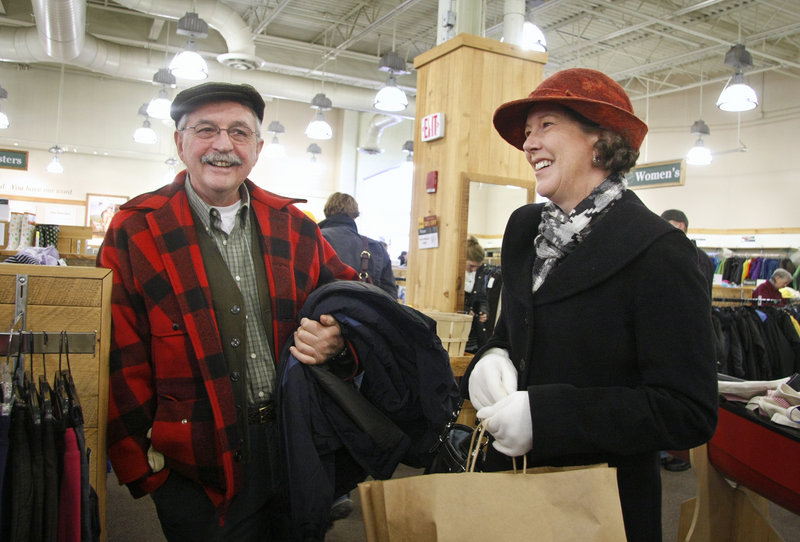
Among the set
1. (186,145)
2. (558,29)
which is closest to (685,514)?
(186,145)

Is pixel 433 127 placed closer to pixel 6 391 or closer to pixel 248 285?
pixel 248 285

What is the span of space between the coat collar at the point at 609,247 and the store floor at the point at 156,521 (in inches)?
99.2

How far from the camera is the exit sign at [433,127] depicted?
4.77m

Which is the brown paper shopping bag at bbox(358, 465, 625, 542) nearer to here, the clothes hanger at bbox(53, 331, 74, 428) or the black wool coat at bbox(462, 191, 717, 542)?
the black wool coat at bbox(462, 191, 717, 542)

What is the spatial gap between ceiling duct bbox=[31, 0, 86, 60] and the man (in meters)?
7.52

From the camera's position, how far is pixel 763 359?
17.1ft

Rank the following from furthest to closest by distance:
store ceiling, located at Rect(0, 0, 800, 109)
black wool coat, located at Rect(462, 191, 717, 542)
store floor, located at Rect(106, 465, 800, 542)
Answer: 1. store ceiling, located at Rect(0, 0, 800, 109)
2. store floor, located at Rect(106, 465, 800, 542)
3. black wool coat, located at Rect(462, 191, 717, 542)

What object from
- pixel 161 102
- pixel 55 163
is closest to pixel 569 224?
→ pixel 161 102

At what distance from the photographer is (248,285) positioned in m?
1.79

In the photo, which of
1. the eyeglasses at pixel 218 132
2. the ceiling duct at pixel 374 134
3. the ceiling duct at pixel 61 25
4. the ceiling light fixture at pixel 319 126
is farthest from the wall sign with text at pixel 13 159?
the eyeglasses at pixel 218 132

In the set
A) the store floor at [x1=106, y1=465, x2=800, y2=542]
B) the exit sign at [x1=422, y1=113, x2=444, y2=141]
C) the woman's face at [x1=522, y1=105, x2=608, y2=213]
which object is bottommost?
the store floor at [x1=106, y1=465, x2=800, y2=542]

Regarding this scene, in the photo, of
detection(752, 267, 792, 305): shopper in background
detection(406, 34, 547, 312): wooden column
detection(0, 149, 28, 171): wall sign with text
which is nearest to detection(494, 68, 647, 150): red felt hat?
detection(406, 34, 547, 312): wooden column

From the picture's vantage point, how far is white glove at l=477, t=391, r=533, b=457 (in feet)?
4.25

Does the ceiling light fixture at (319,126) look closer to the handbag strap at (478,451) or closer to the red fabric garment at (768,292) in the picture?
the red fabric garment at (768,292)
